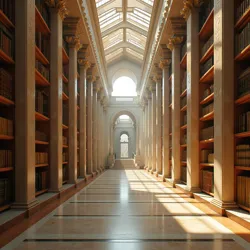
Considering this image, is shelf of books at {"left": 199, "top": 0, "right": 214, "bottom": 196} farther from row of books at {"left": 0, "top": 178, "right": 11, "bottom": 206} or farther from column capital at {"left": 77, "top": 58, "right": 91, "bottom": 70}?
column capital at {"left": 77, "top": 58, "right": 91, "bottom": 70}

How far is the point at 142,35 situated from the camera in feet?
82.9

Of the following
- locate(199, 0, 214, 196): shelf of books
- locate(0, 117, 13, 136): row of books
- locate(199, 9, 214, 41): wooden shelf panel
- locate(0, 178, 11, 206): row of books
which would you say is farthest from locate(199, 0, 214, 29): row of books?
locate(0, 178, 11, 206): row of books

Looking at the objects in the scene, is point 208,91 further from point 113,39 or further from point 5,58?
point 113,39

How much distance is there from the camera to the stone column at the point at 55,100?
9.14 m

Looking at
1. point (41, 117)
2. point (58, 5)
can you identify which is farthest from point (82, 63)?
point (41, 117)

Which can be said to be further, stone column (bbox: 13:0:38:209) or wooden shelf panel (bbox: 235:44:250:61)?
stone column (bbox: 13:0:38:209)

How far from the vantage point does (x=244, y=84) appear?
6.25 m

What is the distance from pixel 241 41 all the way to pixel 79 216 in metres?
4.68

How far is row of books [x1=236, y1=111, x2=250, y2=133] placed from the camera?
Answer: 609cm

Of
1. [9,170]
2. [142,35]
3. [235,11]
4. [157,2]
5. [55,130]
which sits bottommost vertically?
[9,170]

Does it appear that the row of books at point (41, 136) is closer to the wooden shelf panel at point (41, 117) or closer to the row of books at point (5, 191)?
the wooden shelf panel at point (41, 117)

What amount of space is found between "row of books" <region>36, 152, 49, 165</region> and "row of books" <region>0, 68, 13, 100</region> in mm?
2329

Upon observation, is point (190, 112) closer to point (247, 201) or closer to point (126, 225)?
point (247, 201)

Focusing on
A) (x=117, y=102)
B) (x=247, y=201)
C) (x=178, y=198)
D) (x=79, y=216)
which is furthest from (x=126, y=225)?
(x=117, y=102)
